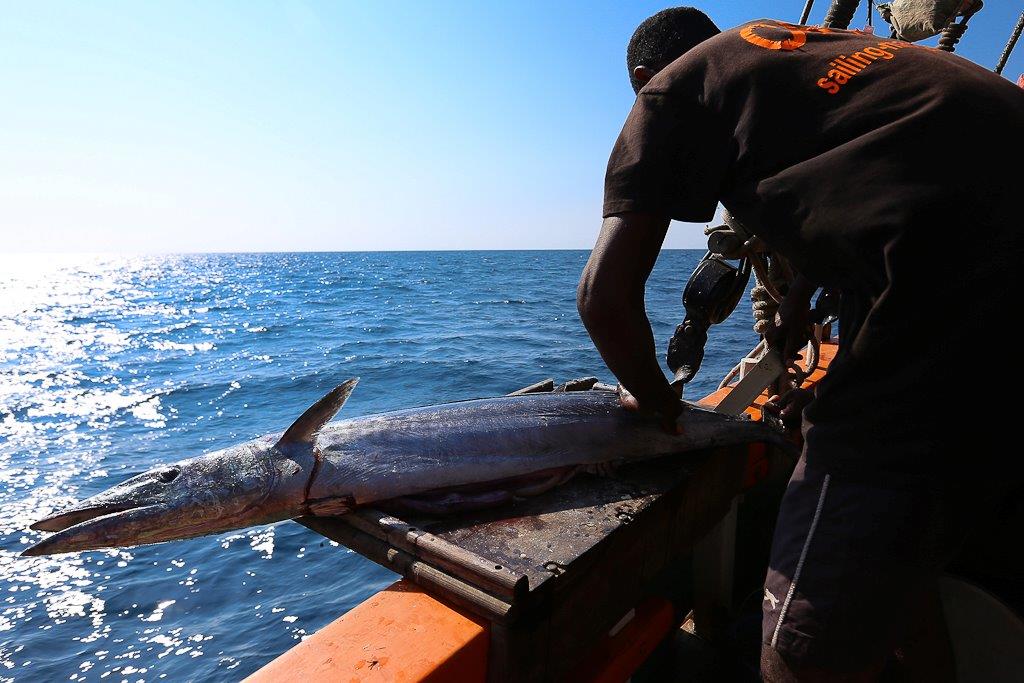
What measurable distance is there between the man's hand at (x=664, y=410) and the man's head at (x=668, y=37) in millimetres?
1180

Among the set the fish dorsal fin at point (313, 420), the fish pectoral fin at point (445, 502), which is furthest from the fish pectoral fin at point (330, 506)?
the fish dorsal fin at point (313, 420)

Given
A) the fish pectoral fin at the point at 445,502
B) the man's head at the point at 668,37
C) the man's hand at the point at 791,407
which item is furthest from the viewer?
the man's hand at the point at 791,407

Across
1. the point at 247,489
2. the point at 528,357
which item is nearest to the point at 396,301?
the point at 528,357

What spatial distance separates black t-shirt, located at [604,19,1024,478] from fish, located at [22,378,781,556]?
115cm

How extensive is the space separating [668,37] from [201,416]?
10850 mm

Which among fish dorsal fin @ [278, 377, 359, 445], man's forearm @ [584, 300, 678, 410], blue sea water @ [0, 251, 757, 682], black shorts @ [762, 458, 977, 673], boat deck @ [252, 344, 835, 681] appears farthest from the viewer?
blue sea water @ [0, 251, 757, 682]

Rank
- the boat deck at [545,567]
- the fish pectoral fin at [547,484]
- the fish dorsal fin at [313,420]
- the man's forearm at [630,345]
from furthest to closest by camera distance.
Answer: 1. the fish dorsal fin at [313,420]
2. the fish pectoral fin at [547,484]
3. the man's forearm at [630,345]
4. the boat deck at [545,567]

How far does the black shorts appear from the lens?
4.29 ft

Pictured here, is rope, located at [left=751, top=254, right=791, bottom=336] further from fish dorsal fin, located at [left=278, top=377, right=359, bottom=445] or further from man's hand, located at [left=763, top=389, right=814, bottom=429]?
fish dorsal fin, located at [left=278, top=377, right=359, bottom=445]

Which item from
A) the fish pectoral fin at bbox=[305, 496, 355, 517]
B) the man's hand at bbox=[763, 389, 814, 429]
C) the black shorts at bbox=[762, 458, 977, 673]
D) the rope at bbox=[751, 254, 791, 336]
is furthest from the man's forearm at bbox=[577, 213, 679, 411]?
the rope at bbox=[751, 254, 791, 336]

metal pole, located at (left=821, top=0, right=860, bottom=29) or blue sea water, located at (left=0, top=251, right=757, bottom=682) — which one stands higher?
metal pole, located at (left=821, top=0, right=860, bottom=29)

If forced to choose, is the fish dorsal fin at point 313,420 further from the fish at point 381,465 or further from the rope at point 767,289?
the rope at point 767,289

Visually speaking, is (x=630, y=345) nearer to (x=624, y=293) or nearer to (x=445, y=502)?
(x=624, y=293)

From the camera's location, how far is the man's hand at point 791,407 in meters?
3.03
